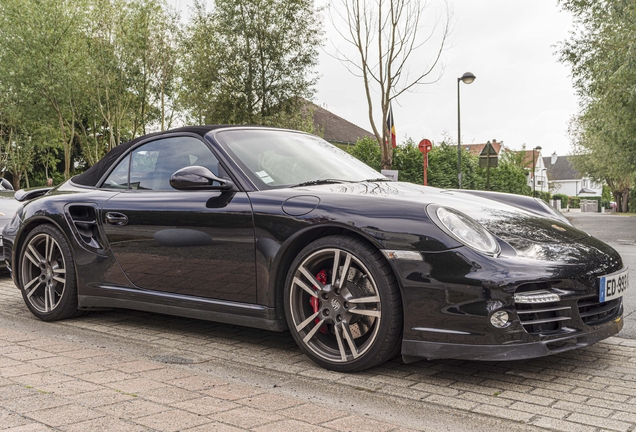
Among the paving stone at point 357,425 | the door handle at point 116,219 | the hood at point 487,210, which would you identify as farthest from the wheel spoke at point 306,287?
the door handle at point 116,219

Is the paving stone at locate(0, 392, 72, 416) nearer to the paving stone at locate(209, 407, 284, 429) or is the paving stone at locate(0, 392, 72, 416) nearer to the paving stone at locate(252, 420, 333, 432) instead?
the paving stone at locate(209, 407, 284, 429)

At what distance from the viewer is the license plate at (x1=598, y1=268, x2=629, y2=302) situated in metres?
3.38

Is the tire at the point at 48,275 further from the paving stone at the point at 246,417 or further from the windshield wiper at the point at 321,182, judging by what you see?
the paving stone at the point at 246,417

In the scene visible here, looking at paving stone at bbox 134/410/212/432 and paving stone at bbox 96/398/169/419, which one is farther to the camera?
paving stone at bbox 96/398/169/419

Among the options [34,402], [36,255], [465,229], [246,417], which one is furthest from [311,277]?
[36,255]

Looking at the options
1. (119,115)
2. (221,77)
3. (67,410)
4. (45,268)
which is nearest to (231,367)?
(67,410)

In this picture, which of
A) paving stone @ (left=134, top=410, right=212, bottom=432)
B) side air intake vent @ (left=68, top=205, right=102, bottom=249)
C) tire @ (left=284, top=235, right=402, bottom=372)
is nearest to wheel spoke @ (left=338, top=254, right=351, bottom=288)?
tire @ (left=284, top=235, right=402, bottom=372)

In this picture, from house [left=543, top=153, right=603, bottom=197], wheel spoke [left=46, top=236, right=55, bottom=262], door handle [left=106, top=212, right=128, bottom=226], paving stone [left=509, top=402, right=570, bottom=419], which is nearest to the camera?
paving stone [left=509, top=402, right=570, bottom=419]

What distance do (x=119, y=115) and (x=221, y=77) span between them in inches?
296

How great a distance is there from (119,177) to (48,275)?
101 cm

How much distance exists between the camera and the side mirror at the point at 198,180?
154 inches

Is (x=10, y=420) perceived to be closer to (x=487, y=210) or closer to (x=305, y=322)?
(x=305, y=322)

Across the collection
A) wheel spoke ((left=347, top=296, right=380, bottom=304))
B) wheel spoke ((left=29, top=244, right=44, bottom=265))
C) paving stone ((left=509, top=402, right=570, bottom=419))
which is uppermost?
wheel spoke ((left=29, top=244, right=44, bottom=265))

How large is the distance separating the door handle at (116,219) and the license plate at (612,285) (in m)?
2.98
